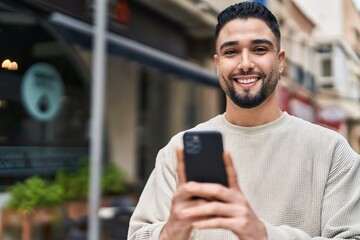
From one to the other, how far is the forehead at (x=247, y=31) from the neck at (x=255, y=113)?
0.14 meters

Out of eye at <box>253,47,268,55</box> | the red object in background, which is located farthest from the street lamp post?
the red object in background

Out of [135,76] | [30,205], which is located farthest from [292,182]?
[135,76]

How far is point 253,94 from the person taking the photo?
115cm

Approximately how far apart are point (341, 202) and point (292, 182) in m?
0.11

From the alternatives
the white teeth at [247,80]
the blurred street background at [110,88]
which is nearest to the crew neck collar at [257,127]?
the white teeth at [247,80]

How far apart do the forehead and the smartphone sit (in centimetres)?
26

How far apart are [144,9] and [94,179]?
4.76 metres

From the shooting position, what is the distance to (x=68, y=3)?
5910mm

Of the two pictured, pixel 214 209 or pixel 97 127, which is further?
pixel 97 127

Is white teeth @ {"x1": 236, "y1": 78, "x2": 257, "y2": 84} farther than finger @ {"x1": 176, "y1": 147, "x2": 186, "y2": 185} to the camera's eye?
Yes

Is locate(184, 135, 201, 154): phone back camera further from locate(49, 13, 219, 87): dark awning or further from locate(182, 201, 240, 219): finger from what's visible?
locate(49, 13, 219, 87): dark awning

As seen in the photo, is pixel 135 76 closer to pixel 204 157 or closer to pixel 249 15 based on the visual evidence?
pixel 249 15

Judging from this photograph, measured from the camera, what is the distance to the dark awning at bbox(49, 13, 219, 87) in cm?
545

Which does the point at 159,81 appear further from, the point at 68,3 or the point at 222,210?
the point at 222,210
